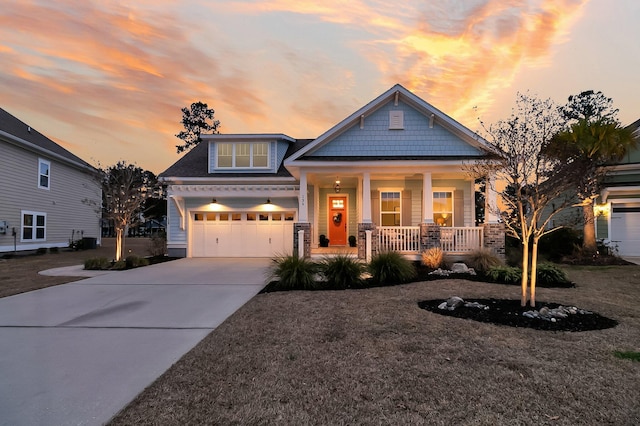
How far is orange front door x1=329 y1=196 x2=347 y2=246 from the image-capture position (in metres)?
15.3

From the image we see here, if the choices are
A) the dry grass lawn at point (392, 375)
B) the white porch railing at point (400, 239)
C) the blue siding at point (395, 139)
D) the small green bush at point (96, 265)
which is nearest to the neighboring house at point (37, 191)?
the small green bush at point (96, 265)

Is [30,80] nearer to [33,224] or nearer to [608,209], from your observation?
[33,224]

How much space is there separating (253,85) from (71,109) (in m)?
10.4

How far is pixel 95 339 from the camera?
4.69 m

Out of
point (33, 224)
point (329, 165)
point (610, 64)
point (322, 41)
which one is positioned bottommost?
point (33, 224)

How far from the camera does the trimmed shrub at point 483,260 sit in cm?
1037

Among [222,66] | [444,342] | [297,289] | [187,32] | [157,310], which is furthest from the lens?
[222,66]

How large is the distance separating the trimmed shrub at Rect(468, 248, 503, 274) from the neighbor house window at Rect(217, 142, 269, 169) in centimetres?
1027

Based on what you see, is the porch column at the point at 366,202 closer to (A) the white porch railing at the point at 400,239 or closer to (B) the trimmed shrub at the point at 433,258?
(A) the white porch railing at the point at 400,239

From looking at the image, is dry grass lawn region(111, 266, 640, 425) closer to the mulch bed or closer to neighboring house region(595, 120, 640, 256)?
the mulch bed

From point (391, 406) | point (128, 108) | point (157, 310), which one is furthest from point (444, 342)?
point (128, 108)

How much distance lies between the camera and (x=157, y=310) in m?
6.31

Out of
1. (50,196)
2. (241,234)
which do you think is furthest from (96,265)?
(50,196)

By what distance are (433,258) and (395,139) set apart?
195 inches
